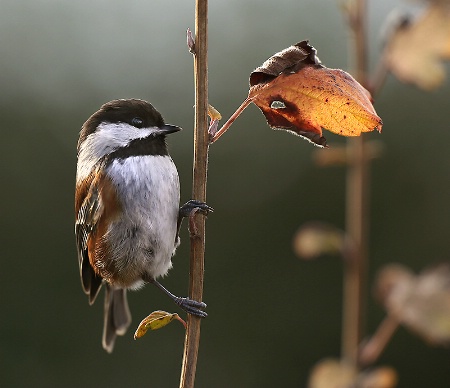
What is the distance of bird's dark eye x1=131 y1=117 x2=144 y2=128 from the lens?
2.49 meters

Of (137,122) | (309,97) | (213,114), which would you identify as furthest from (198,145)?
(137,122)

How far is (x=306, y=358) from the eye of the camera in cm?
667

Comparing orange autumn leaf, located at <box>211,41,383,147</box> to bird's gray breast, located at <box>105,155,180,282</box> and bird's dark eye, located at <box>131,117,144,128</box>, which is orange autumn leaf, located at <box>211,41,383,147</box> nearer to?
bird's gray breast, located at <box>105,155,180,282</box>

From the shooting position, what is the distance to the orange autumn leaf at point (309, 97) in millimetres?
1343

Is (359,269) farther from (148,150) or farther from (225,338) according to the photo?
(225,338)

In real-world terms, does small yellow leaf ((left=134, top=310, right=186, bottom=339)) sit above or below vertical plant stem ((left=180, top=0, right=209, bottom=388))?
below

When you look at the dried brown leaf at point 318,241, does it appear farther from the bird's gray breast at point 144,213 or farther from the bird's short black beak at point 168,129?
the bird's short black beak at point 168,129

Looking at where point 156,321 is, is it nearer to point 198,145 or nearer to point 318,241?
point 198,145

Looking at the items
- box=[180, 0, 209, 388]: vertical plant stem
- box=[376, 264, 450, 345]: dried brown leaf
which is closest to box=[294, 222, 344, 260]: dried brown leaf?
box=[376, 264, 450, 345]: dried brown leaf

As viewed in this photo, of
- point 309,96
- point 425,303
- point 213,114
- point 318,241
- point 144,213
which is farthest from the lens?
point 144,213

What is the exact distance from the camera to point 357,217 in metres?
1.75

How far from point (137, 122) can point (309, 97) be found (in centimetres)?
121

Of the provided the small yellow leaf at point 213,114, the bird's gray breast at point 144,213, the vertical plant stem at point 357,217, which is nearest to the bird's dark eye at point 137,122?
the bird's gray breast at point 144,213

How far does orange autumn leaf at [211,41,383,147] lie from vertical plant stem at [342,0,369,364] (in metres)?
0.37
